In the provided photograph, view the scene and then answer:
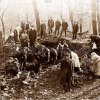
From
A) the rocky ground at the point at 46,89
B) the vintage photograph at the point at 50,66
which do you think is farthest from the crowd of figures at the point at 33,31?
the rocky ground at the point at 46,89

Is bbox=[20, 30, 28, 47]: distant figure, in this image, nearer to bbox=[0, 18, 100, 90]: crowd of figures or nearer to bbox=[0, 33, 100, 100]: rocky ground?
bbox=[0, 18, 100, 90]: crowd of figures

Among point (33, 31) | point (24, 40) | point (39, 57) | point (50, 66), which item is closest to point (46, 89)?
point (50, 66)

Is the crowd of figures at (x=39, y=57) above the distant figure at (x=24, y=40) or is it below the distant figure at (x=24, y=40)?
below

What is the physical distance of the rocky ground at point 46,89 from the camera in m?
10.3

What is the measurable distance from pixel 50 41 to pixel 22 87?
11.1 ft

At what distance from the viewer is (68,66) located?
10.4 m

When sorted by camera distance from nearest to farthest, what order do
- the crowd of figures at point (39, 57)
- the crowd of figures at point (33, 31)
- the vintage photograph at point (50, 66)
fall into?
the vintage photograph at point (50, 66)
the crowd of figures at point (39, 57)
the crowd of figures at point (33, 31)

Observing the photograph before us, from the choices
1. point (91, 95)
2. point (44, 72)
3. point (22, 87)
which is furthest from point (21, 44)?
point (91, 95)

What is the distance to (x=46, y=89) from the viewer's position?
10.9 meters

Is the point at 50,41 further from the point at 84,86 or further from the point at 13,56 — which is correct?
the point at 84,86

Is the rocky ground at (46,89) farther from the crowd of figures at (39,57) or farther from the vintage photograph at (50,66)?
the crowd of figures at (39,57)

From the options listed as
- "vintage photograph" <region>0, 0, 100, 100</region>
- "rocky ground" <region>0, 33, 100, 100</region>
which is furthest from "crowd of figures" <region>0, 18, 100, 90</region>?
"rocky ground" <region>0, 33, 100, 100</region>

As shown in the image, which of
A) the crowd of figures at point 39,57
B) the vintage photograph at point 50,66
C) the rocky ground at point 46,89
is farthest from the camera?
the crowd of figures at point 39,57

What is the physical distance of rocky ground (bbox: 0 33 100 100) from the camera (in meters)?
10.3
